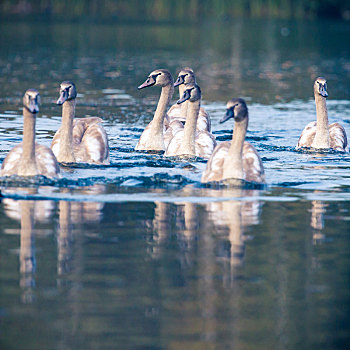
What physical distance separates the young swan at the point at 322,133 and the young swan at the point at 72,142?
466 centimetres

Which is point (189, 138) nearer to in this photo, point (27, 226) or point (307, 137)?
point (307, 137)

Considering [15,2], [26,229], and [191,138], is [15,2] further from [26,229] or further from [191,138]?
[26,229]

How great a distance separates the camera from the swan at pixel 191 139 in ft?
57.6

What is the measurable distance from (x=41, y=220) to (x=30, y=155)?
2.44 metres

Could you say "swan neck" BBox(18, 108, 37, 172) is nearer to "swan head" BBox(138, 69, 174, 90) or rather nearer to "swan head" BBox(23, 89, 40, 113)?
"swan head" BBox(23, 89, 40, 113)

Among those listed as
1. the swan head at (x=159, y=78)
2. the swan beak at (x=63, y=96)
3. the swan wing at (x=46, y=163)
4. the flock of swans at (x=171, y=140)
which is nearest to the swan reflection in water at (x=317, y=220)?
the flock of swans at (x=171, y=140)

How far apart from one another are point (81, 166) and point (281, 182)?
3.46 meters

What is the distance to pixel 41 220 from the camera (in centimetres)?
1189

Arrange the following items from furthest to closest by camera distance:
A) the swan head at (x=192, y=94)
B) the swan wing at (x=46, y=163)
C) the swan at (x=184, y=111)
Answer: the swan at (x=184, y=111) → the swan head at (x=192, y=94) → the swan wing at (x=46, y=163)

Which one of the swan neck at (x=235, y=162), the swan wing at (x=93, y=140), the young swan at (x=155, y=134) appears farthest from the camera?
the young swan at (x=155, y=134)

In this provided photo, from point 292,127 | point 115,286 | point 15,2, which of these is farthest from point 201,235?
point 15,2

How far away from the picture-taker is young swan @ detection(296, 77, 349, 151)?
63.5ft

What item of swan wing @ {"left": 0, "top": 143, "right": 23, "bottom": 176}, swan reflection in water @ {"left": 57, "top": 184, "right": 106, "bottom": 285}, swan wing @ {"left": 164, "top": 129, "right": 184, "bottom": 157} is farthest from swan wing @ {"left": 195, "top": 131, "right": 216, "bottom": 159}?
swan wing @ {"left": 0, "top": 143, "right": 23, "bottom": 176}

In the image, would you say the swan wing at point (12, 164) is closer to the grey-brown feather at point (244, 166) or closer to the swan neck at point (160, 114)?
the grey-brown feather at point (244, 166)
